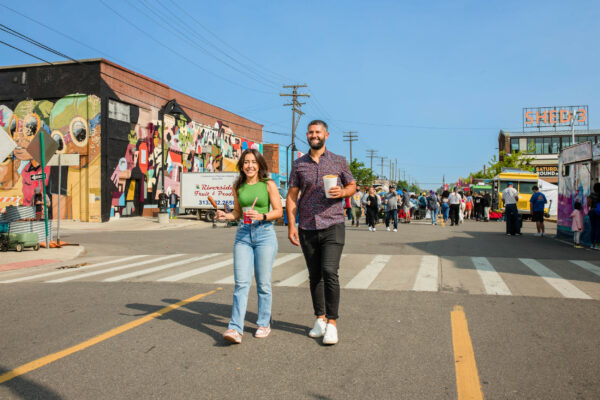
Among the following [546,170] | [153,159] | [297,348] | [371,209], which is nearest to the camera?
[297,348]

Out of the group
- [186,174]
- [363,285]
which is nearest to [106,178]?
[186,174]

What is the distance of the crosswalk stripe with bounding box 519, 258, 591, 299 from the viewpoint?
6.48 m

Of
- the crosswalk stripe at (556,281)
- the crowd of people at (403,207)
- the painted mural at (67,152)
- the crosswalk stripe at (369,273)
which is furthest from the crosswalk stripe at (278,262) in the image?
the painted mural at (67,152)

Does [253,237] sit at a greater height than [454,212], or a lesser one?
greater

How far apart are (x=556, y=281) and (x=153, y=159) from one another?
27.6 meters

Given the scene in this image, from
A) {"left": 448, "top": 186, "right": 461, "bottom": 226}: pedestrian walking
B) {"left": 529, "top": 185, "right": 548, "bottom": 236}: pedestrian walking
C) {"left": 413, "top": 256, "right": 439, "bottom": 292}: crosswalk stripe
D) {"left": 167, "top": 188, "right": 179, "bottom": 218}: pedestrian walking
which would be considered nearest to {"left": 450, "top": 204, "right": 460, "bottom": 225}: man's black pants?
{"left": 448, "top": 186, "right": 461, "bottom": 226}: pedestrian walking

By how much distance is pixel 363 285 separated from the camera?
23.7ft

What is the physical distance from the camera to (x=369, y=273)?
838cm

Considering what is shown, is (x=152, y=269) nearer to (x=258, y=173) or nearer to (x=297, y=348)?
(x=258, y=173)

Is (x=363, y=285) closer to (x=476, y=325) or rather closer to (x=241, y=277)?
(x=476, y=325)

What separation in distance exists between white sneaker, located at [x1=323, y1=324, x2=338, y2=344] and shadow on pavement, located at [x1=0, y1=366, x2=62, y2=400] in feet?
7.04

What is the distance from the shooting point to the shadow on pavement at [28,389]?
10.6 feet

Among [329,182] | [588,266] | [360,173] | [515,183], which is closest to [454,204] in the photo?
[515,183]

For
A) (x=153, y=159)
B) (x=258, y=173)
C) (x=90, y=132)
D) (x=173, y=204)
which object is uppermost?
(x=90, y=132)
